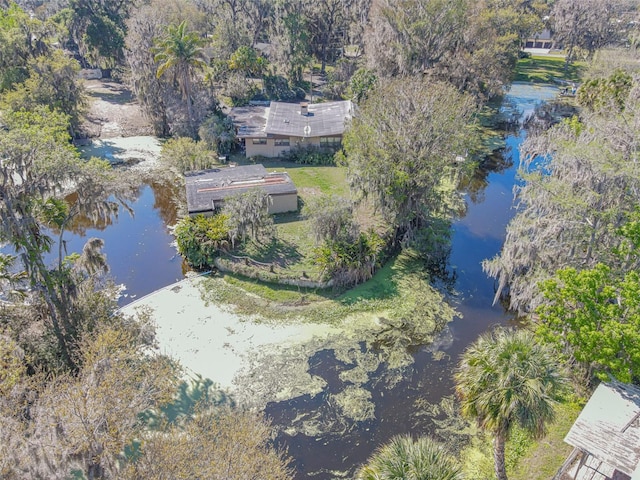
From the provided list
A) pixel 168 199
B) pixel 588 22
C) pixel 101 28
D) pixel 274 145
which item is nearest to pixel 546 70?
pixel 588 22

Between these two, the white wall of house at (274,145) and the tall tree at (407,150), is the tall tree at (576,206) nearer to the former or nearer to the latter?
the tall tree at (407,150)

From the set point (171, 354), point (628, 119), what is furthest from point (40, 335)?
point (628, 119)

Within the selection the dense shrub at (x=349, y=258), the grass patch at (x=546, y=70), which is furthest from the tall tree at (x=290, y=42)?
the dense shrub at (x=349, y=258)

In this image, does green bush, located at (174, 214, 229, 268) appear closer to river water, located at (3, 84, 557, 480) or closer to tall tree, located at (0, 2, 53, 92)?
river water, located at (3, 84, 557, 480)

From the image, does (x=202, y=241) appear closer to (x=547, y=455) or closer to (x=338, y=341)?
(x=338, y=341)

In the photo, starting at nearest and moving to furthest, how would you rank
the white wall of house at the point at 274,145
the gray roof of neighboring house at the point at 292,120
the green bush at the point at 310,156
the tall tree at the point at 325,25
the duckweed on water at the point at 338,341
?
the duckweed on water at the point at 338,341, the green bush at the point at 310,156, the white wall of house at the point at 274,145, the gray roof of neighboring house at the point at 292,120, the tall tree at the point at 325,25
